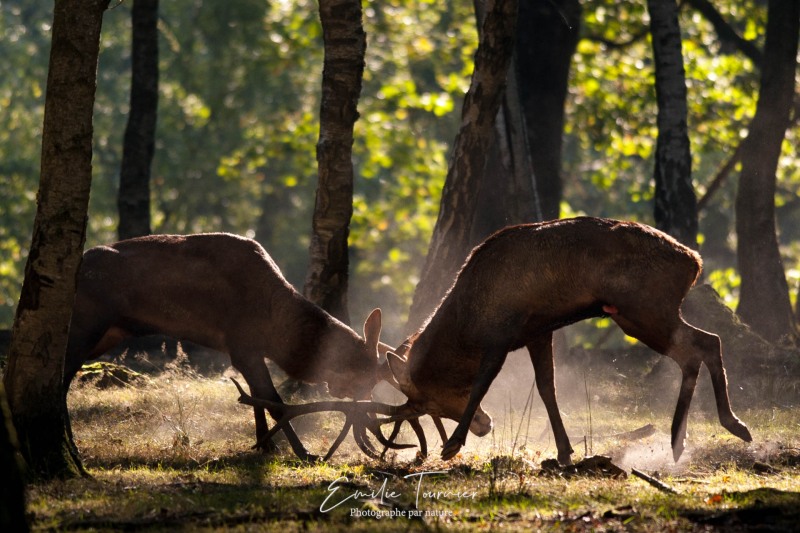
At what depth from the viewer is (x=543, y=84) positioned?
16906mm

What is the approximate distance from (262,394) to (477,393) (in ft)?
6.78

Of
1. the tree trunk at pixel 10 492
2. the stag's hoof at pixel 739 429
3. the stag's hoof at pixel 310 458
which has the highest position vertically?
the tree trunk at pixel 10 492

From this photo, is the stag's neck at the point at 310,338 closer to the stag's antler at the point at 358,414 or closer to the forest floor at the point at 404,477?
the forest floor at the point at 404,477

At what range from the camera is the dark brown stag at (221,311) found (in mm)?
9609

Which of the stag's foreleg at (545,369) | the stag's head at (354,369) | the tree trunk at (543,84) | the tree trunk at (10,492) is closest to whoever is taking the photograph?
the tree trunk at (10,492)

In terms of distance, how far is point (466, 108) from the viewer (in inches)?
503

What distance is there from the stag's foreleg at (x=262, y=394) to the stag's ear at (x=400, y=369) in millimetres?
906

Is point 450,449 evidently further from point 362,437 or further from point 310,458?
point 310,458

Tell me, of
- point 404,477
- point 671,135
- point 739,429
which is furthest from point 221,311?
point 671,135

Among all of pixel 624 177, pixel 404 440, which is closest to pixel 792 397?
pixel 404 440

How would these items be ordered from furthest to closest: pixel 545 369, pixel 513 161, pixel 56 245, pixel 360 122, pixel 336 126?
1. pixel 360 122
2. pixel 513 161
3. pixel 336 126
4. pixel 545 369
5. pixel 56 245

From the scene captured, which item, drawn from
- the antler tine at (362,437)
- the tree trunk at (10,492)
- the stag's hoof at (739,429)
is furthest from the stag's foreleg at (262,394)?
the tree trunk at (10,492)

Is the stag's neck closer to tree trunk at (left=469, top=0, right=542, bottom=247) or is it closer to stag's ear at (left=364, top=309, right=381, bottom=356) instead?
stag's ear at (left=364, top=309, right=381, bottom=356)

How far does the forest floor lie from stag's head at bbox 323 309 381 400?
49cm
